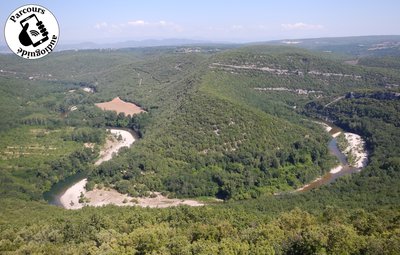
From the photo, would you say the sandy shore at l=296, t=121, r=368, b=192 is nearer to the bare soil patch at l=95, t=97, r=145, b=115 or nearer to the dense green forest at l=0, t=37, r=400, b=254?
the dense green forest at l=0, t=37, r=400, b=254

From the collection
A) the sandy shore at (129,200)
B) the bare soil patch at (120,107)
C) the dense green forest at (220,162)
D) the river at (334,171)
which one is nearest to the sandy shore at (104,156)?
the sandy shore at (129,200)

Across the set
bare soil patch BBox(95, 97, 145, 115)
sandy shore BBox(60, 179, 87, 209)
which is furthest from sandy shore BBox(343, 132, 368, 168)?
bare soil patch BBox(95, 97, 145, 115)

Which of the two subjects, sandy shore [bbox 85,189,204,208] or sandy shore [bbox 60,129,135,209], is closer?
sandy shore [bbox 85,189,204,208]

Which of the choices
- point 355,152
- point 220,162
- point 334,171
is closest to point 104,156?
point 220,162

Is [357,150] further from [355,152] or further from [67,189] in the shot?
[67,189]

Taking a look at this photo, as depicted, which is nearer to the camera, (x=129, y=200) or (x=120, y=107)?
(x=129, y=200)

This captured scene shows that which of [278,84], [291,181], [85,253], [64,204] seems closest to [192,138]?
[291,181]

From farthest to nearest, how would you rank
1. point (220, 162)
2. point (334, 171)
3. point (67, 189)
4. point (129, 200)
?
point (334, 171) → point (220, 162) → point (67, 189) → point (129, 200)

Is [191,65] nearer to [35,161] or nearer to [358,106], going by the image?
[358,106]
